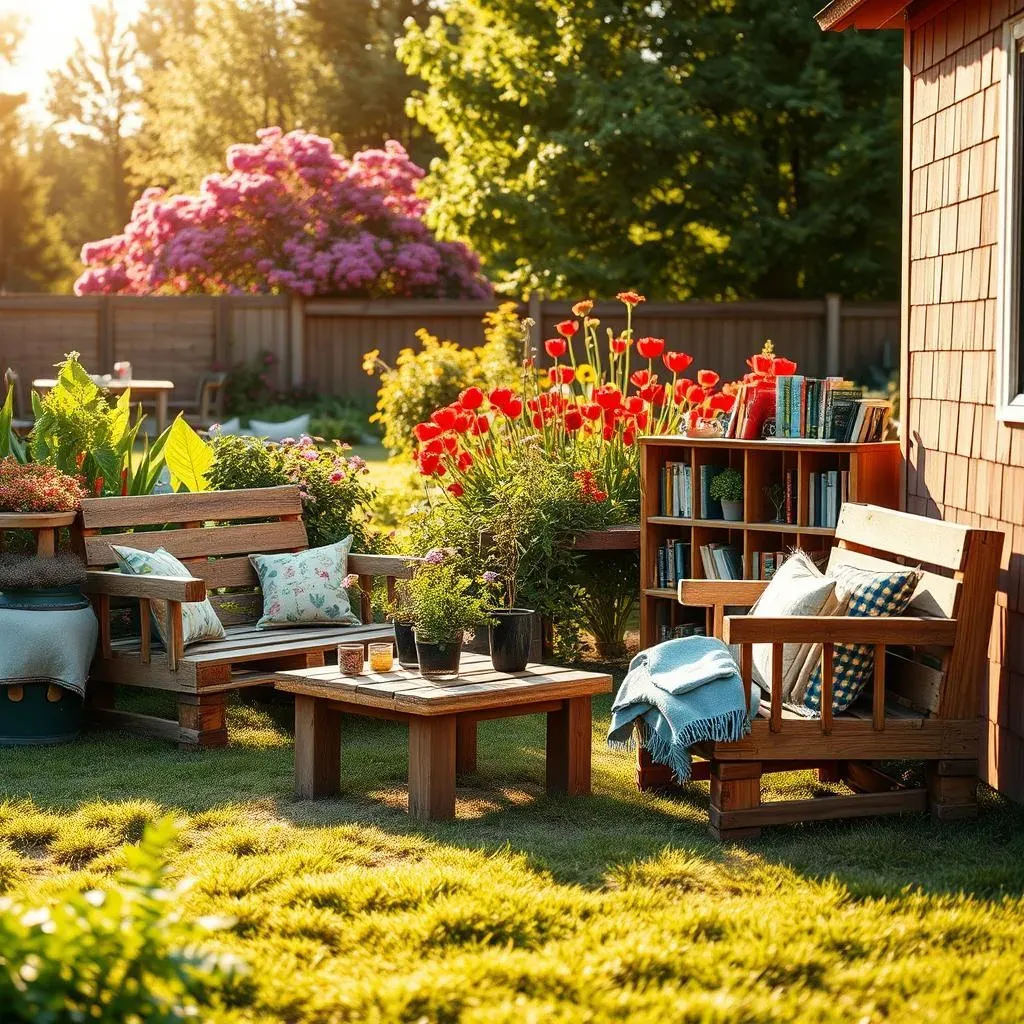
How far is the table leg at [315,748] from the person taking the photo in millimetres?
5391

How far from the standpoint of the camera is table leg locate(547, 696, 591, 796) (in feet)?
17.7

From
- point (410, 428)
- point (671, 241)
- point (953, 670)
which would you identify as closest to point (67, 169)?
point (671, 241)

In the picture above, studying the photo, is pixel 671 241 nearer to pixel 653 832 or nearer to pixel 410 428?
pixel 410 428

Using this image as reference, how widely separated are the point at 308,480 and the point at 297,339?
12.4 meters

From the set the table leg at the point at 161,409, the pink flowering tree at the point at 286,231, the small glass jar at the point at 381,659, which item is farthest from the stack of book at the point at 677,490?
the pink flowering tree at the point at 286,231

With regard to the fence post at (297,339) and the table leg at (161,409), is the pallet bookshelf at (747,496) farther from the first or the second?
the fence post at (297,339)

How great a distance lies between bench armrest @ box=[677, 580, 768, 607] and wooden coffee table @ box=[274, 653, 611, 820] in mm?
→ 498

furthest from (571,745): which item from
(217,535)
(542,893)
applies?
(217,535)

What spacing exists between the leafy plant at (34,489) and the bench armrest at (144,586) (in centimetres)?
33

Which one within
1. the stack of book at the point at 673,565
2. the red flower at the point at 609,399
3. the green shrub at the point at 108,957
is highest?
the red flower at the point at 609,399

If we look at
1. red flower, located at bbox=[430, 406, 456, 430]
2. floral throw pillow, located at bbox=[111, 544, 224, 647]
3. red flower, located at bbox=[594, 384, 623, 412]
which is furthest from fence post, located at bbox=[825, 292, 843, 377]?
floral throw pillow, located at bbox=[111, 544, 224, 647]

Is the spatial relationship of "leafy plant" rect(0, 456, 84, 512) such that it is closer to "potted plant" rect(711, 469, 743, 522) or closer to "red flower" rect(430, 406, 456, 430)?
"red flower" rect(430, 406, 456, 430)

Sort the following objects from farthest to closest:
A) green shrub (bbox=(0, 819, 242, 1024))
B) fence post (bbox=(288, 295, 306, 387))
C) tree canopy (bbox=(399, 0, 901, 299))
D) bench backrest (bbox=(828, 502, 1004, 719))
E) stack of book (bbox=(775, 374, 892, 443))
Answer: fence post (bbox=(288, 295, 306, 387)) → tree canopy (bbox=(399, 0, 901, 299)) → stack of book (bbox=(775, 374, 892, 443)) → bench backrest (bbox=(828, 502, 1004, 719)) → green shrub (bbox=(0, 819, 242, 1024))

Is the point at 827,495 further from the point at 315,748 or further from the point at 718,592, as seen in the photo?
the point at 315,748
